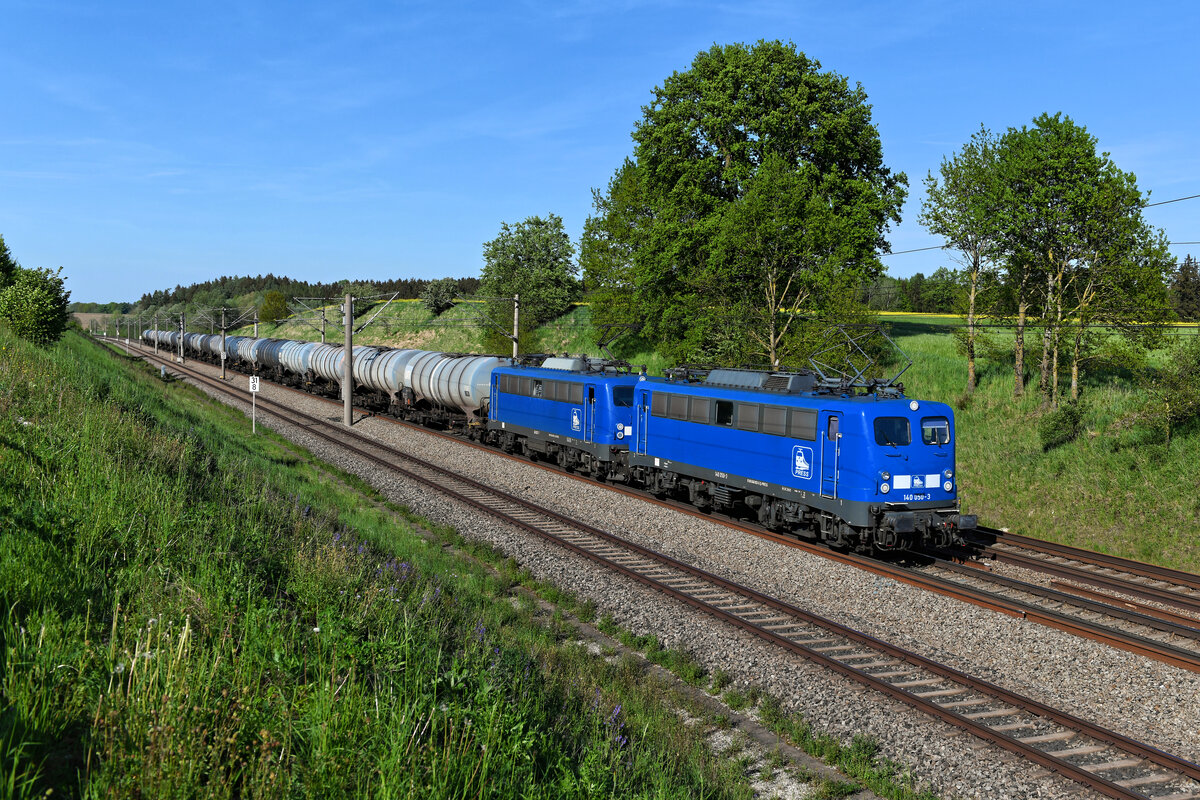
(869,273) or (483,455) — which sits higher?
(869,273)

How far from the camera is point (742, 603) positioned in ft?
41.8

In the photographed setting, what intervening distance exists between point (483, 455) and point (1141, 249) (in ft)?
74.4

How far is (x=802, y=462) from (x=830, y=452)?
2.83 feet

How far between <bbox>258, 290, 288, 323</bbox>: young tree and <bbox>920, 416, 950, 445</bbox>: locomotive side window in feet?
437

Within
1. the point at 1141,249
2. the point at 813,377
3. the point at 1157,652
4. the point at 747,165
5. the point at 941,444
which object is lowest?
the point at 1157,652

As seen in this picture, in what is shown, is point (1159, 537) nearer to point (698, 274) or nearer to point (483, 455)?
point (483, 455)

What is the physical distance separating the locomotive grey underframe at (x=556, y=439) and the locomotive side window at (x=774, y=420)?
6537 millimetres

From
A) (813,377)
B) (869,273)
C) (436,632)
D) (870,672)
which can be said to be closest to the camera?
(436,632)

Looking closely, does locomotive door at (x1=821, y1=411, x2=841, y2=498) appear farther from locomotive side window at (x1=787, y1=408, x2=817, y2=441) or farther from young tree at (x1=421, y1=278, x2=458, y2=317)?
young tree at (x1=421, y1=278, x2=458, y2=317)

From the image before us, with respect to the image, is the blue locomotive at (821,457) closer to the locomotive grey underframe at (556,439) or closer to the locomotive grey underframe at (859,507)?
the locomotive grey underframe at (859,507)

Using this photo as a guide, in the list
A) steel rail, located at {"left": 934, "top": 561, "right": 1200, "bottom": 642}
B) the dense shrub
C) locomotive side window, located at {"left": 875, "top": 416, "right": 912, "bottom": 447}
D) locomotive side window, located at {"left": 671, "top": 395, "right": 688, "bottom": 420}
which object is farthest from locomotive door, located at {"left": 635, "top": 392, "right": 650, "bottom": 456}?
the dense shrub

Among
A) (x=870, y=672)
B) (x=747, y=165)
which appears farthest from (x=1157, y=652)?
(x=747, y=165)

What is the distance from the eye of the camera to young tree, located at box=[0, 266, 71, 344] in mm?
25375

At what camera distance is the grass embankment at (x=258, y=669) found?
4.55m
